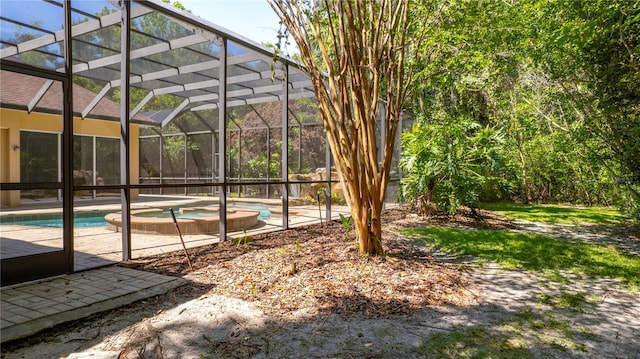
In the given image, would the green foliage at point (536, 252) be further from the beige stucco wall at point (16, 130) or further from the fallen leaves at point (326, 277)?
the beige stucco wall at point (16, 130)

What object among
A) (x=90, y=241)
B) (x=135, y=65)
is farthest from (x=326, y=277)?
(x=135, y=65)

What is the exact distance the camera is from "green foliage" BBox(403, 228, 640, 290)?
411 cm

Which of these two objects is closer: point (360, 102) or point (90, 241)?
point (360, 102)

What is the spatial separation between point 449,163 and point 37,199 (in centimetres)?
612

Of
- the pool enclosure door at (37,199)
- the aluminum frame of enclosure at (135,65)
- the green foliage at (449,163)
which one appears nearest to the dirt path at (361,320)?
the pool enclosure door at (37,199)

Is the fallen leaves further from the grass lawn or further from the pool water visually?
the grass lawn

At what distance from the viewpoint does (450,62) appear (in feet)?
21.2

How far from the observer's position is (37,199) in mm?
3811

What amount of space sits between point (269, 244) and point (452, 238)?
9.33 ft

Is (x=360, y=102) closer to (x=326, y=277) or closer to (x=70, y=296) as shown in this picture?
(x=326, y=277)

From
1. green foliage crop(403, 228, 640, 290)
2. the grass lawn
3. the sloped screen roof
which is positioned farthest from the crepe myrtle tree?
the grass lawn

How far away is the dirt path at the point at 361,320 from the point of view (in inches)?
87.8

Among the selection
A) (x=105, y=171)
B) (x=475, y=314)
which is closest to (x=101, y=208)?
(x=105, y=171)

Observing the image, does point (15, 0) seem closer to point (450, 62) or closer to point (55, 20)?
point (55, 20)
